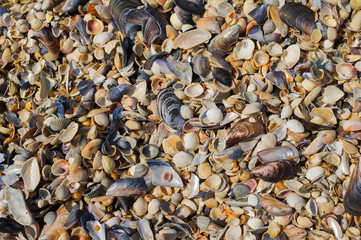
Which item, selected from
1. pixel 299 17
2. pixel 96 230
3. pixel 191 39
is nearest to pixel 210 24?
pixel 191 39

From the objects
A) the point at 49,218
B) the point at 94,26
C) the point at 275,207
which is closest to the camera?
the point at 275,207

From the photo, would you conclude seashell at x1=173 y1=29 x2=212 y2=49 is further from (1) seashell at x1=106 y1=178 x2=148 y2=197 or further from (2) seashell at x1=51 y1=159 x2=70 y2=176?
(2) seashell at x1=51 y1=159 x2=70 y2=176

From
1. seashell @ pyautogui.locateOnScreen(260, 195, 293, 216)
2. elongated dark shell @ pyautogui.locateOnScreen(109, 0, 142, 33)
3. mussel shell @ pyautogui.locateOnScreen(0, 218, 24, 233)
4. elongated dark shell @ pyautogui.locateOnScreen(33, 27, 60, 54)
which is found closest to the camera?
seashell @ pyautogui.locateOnScreen(260, 195, 293, 216)

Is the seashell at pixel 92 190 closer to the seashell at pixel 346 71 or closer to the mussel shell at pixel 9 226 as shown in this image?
the mussel shell at pixel 9 226

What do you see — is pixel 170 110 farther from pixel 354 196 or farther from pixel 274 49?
pixel 354 196

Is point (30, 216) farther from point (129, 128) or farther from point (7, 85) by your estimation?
point (7, 85)

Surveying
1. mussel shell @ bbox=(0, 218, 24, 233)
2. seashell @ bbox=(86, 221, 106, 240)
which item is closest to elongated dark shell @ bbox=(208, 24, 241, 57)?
seashell @ bbox=(86, 221, 106, 240)
